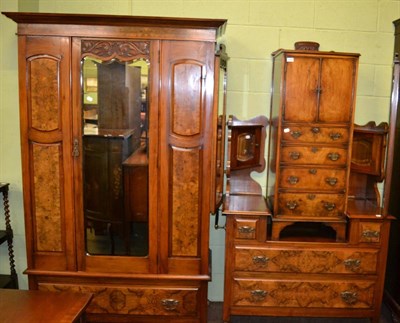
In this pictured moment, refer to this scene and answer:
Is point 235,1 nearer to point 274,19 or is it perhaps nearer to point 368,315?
point 274,19

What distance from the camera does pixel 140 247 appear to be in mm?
2514

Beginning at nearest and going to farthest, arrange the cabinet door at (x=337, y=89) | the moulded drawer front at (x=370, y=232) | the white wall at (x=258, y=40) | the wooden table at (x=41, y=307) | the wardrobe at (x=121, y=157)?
the wooden table at (x=41, y=307)
the wardrobe at (x=121, y=157)
the cabinet door at (x=337, y=89)
the moulded drawer front at (x=370, y=232)
the white wall at (x=258, y=40)

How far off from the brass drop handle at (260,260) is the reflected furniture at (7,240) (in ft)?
5.70

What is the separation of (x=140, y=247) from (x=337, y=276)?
4.28 ft

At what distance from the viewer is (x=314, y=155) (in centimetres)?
254

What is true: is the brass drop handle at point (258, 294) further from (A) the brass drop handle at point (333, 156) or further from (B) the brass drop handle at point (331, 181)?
(A) the brass drop handle at point (333, 156)

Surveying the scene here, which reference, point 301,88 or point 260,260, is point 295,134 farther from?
point 260,260

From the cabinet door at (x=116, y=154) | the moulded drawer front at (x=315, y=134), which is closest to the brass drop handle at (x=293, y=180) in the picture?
the moulded drawer front at (x=315, y=134)

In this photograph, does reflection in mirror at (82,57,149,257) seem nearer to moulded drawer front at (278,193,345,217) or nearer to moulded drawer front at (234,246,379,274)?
moulded drawer front at (234,246,379,274)

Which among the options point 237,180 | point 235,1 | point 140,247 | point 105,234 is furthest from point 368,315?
point 235,1

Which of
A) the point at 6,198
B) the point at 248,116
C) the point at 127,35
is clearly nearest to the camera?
the point at 127,35

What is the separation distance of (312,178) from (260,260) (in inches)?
25.0

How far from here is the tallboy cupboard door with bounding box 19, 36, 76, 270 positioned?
234 centimetres

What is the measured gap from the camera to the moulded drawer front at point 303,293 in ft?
8.40
